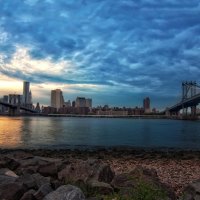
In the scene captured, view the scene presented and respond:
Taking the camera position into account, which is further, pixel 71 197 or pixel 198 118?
pixel 198 118

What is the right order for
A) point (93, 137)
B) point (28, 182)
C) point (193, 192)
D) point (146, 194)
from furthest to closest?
point (93, 137) < point (193, 192) < point (28, 182) < point (146, 194)

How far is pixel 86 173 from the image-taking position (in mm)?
10500

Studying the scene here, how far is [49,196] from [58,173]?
4.50 meters

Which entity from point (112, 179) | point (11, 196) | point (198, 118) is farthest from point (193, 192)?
point (198, 118)

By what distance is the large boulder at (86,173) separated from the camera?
10.3m

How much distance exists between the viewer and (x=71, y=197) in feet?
22.4

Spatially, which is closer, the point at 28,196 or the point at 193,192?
the point at 28,196

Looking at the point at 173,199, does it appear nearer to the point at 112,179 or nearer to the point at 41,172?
the point at 112,179

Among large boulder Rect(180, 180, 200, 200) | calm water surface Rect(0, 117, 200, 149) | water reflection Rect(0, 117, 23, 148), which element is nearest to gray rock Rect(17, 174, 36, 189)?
large boulder Rect(180, 180, 200, 200)

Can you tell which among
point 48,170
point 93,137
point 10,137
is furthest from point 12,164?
point 93,137

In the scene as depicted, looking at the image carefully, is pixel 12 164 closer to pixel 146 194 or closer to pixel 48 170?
pixel 48 170

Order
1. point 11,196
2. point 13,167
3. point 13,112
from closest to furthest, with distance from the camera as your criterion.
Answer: point 11,196 < point 13,167 < point 13,112

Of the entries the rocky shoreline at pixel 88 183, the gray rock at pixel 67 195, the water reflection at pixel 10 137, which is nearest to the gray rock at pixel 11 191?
the rocky shoreline at pixel 88 183

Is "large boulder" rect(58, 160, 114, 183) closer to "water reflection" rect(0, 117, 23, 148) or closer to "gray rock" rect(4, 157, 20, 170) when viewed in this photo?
"gray rock" rect(4, 157, 20, 170)
